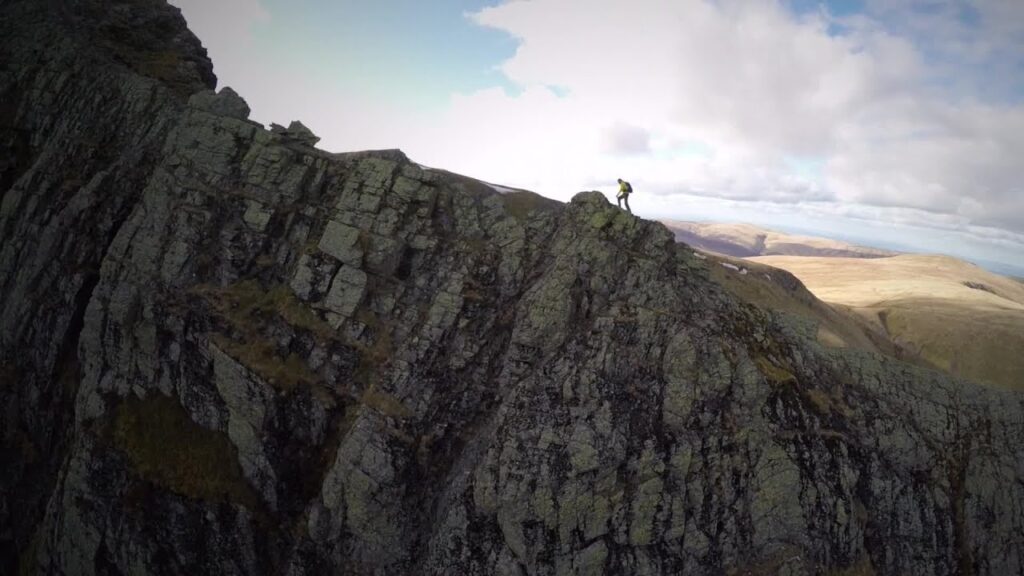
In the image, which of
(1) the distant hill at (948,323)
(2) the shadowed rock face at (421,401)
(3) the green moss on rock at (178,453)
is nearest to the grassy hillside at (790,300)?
(1) the distant hill at (948,323)

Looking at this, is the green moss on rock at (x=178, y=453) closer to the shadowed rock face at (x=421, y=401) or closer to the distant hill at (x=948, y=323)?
the shadowed rock face at (x=421, y=401)

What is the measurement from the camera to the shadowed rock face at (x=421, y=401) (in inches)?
979

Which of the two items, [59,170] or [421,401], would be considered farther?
[59,170]

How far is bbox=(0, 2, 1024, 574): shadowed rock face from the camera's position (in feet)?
81.6

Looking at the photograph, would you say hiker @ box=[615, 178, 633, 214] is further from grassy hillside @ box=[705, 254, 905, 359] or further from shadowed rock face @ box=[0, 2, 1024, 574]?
grassy hillside @ box=[705, 254, 905, 359]

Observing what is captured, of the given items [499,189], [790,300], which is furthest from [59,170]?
[790,300]

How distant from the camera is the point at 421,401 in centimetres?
2802

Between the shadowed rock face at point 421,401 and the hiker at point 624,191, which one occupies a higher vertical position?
the hiker at point 624,191

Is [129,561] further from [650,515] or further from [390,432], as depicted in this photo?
[650,515]

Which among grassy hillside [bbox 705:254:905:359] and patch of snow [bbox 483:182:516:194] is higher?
patch of snow [bbox 483:182:516:194]

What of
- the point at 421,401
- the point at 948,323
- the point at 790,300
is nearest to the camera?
the point at 421,401

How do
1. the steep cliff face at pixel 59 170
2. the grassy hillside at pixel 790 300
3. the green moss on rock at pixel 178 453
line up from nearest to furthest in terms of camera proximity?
the green moss on rock at pixel 178 453, the steep cliff face at pixel 59 170, the grassy hillside at pixel 790 300

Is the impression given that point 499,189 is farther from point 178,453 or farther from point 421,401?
point 178,453

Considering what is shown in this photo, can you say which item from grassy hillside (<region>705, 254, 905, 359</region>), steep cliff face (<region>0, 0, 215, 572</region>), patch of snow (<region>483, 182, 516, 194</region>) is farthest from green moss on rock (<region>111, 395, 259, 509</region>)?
grassy hillside (<region>705, 254, 905, 359</region>)
